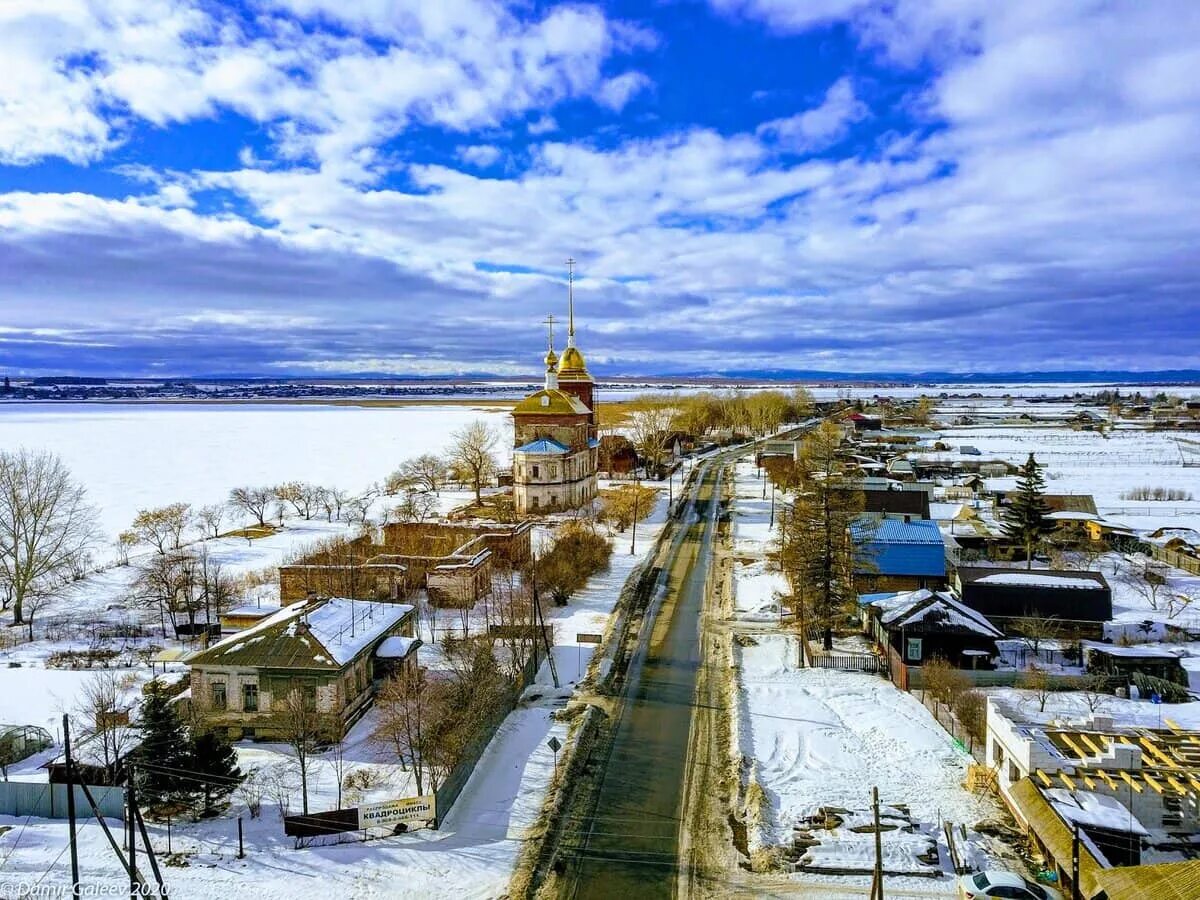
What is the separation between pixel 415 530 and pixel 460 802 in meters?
22.0

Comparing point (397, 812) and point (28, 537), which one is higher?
point (28, 537)

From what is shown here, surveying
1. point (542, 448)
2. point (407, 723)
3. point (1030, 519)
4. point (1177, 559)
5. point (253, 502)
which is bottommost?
point (1177, 559)

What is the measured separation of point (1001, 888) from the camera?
12383mm

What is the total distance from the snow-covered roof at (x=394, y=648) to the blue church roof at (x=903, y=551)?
691 inches

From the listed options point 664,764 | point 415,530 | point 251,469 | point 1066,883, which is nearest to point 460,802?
point 664,764

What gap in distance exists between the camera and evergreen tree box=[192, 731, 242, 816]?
1611cm

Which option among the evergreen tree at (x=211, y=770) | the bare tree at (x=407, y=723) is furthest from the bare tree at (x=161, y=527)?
the evergreen tree at (x=211, y=770)

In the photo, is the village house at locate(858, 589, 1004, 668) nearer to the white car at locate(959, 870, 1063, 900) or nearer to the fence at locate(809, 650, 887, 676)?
the fence at locate(809, 650, 887, 676)

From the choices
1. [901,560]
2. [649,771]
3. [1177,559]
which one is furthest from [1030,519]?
[649,771]

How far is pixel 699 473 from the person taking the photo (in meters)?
72.1

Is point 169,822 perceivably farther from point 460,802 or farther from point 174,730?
point 460,802

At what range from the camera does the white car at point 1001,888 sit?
40.5 feet

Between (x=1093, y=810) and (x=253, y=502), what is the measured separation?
148ft

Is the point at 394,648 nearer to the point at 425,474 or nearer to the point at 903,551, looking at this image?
the point at 903,551
